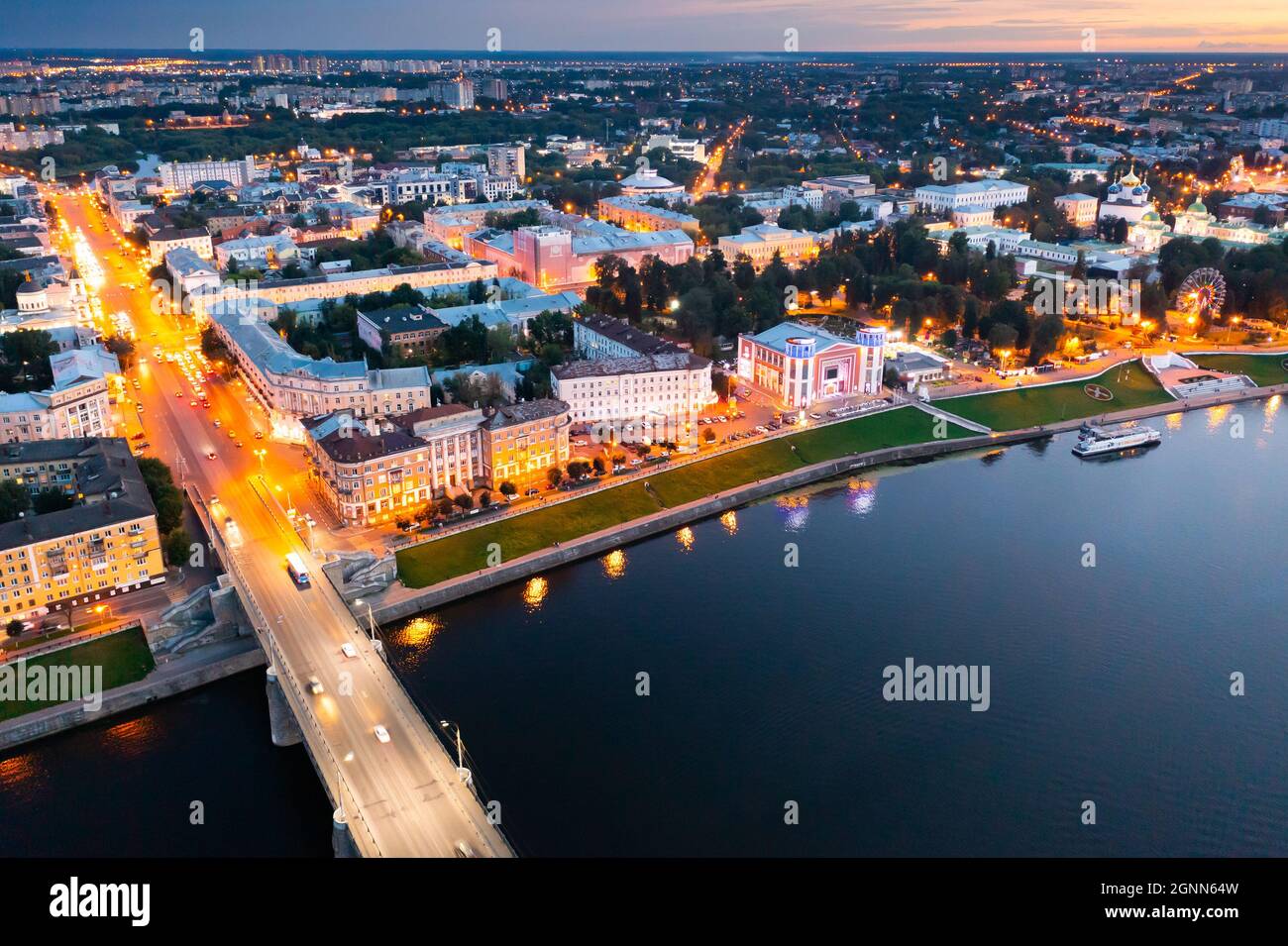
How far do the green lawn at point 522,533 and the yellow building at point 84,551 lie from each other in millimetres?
5178

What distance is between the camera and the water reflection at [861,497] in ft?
83.3

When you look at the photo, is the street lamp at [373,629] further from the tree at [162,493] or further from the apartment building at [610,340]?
the apartment building at [610,340]

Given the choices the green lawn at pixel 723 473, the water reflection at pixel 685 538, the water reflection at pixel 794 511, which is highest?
the green lawn at pixel 723 473

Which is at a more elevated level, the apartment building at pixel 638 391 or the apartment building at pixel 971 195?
the apartment building at pixel 971 195

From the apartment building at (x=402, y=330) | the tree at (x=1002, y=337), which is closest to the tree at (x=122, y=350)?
the apartment building at (x=402, y=330)

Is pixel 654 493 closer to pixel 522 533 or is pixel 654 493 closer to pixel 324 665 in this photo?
pixel 522 533

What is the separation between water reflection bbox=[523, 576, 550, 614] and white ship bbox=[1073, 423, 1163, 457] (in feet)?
56.0

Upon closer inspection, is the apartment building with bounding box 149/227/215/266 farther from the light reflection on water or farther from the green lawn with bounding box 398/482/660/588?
the light reflection on water

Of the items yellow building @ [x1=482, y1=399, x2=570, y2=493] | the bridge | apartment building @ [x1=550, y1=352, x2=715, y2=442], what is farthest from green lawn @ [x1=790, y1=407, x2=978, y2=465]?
the bridge

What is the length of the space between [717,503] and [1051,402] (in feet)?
45.4

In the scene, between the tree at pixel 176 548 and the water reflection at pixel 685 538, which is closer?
the tree at pixel 176 548

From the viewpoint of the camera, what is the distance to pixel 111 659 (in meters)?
18.0

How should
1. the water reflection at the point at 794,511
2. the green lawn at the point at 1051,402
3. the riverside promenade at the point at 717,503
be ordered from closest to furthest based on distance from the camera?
1. the riverside promenade at the point at 717,503
2. the water reflection at the point at 794,511
3. the green lawn at the point at 1051,402

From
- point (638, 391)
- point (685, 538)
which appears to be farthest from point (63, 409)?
point (685, 538)
